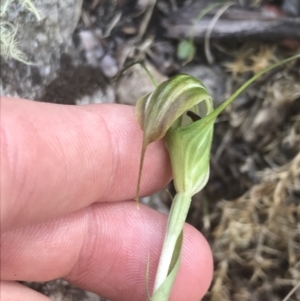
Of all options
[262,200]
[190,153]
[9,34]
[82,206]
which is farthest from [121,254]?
[9,34]

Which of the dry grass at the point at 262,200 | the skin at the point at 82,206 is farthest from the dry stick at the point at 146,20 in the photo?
the skin at the point at 82,206

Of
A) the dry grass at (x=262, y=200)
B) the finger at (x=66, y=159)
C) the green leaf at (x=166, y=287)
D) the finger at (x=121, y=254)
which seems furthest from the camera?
the dry grass at (x=262, y=200)

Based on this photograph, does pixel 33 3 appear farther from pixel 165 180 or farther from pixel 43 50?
pixel 165 180

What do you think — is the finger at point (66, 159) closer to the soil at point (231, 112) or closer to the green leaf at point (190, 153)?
the green leaf at point (190, 153)

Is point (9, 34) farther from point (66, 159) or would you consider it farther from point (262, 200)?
point (262, 200)

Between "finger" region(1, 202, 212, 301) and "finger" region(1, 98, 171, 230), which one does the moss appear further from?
"finger" region(1, 202, 212, 301)

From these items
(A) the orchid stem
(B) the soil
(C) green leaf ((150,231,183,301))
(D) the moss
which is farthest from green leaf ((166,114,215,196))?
(D) the moss

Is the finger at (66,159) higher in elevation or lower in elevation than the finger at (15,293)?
higher

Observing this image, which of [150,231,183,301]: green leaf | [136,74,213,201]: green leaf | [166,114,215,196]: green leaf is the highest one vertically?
[136,74,213,201]: green leaf
